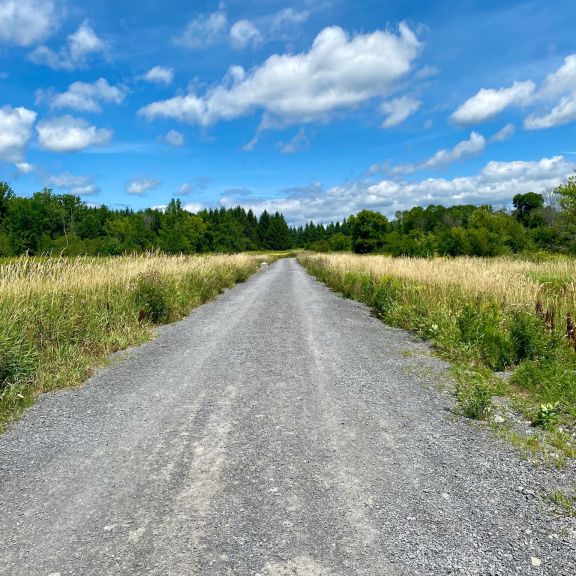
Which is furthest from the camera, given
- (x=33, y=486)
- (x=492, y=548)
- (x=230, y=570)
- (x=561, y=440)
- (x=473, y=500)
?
(x=561, y=440)

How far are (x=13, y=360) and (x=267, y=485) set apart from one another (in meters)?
4.09

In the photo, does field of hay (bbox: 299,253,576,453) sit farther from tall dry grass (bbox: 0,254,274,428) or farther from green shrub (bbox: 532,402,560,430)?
tall dry grass (bbox: 0,254,274,428)

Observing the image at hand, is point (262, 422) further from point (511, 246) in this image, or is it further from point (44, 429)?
point (511, 246)

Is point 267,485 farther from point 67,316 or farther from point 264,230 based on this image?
point 264,230

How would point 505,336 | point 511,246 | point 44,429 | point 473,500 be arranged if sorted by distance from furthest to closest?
point 511,246, point 505,336, point 44,429, point 473,500

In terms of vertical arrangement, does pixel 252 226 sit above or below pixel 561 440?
above

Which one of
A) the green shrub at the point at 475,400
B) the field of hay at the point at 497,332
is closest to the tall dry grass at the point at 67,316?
the green shrub at the point at 475,400

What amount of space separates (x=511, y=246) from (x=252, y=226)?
103 metres

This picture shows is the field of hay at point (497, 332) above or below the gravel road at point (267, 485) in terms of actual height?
above

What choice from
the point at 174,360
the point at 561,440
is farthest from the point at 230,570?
the point at 174,360

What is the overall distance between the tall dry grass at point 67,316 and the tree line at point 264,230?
1510mm

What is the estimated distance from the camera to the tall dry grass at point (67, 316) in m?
5.64

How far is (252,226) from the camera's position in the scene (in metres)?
134

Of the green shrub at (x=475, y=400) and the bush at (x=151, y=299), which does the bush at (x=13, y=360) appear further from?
the green shrub at (x=475, y=400)
